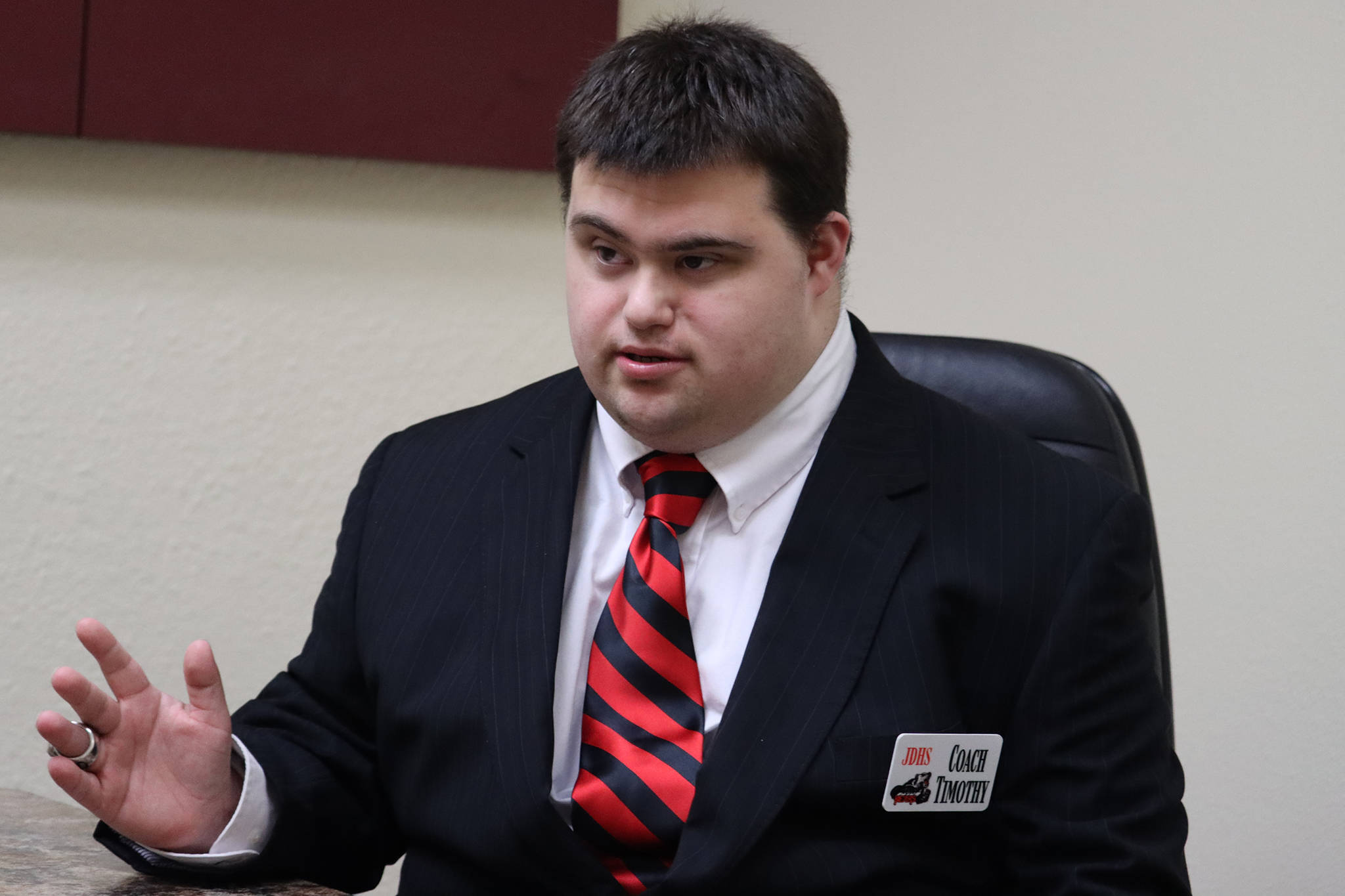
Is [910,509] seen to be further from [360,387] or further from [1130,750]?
[360,387]

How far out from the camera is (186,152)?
1.90 metres

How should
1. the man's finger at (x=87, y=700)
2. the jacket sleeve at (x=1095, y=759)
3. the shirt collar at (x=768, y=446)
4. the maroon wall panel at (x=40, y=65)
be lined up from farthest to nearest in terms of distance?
the maroon wall panel at (x=40, y=65) < the shirt collar at (x=768, y=446) < the jacket sleeve at (x=1095, y=759) < the man's finger at (x=87, y=700)

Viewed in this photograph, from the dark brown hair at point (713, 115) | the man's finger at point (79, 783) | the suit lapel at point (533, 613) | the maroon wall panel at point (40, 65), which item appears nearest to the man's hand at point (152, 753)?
the man's finger at point (79, 783)

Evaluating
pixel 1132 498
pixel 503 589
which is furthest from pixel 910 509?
pixel 503 589

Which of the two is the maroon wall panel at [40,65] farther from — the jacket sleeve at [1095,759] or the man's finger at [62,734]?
the jacket sleeve at [1095,759]

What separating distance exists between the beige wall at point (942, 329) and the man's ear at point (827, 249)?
799 millimetres

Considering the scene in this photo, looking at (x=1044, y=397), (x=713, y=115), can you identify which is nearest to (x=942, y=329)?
(x=1044, y=397)

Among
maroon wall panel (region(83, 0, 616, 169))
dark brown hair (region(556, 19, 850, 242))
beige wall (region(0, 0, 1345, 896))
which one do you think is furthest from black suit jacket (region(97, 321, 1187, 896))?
maroon wall panel (region(83, 0, 616, 169))

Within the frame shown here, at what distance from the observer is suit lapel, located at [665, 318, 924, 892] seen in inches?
44.1

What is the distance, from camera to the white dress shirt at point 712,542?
4.00 ft

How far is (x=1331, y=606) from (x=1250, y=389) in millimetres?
299

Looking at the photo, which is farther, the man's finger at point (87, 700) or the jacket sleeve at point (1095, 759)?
the jacket sleeve at point (1095, 759)

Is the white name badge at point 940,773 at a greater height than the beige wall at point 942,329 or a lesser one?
lesser

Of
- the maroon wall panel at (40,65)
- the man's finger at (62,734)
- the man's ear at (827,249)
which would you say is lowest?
the man's finger at (62,734)
